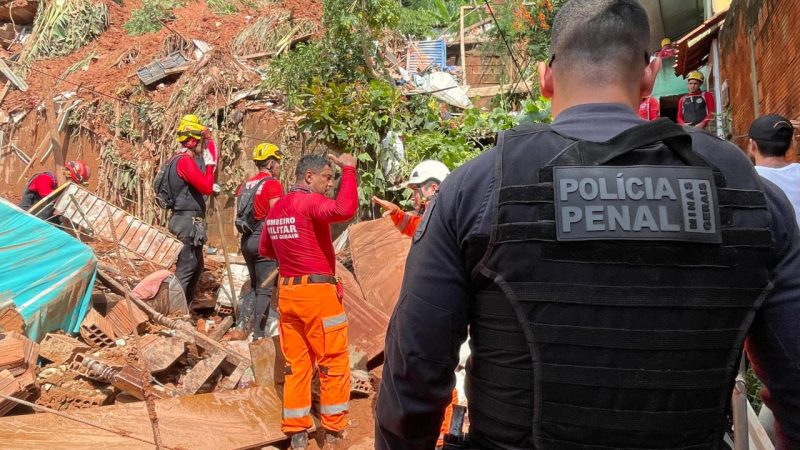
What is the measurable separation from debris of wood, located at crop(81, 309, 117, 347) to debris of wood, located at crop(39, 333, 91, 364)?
1.09 feet

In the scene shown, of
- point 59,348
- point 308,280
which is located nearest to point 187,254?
point 59,348

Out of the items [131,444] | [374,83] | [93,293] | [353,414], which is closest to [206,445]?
[131,444]

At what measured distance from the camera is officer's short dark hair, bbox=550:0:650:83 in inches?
62.4

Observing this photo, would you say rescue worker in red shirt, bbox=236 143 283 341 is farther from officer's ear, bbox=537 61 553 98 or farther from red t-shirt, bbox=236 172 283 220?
officer's ear, bbox=537 61 553 98

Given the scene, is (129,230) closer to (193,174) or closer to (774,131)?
(193,174)

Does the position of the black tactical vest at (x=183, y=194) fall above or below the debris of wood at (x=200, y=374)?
above

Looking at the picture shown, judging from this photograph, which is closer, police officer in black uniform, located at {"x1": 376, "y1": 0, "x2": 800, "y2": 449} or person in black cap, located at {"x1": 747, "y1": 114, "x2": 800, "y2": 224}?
police officer in black uniform, located at {"x1": 376, "y1": 0, "x2": 800, "y2": 449}

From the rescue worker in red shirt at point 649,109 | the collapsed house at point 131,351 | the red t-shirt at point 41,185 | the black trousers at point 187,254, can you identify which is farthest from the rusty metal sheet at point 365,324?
the red t-shirt at point 41,185

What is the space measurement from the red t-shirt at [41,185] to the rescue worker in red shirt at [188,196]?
258 centimetres

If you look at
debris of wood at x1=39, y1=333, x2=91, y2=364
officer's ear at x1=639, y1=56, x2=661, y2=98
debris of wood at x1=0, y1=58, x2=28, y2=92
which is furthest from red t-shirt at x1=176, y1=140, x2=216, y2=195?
debris of wood at x1=0, y1=58, x2=28, y2=92

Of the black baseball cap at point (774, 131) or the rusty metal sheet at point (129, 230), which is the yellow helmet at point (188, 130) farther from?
the black baseball cap at point (774, 131)

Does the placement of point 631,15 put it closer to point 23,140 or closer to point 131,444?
point 131,444

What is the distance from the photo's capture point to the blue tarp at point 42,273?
6.18 metres

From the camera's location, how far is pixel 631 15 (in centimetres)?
160
